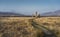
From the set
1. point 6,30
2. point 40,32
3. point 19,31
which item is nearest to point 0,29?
point 6,30

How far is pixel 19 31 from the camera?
11742 mm

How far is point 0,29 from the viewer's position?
39.8 feet

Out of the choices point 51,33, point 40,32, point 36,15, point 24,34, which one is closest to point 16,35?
point 24,34

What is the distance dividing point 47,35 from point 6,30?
7.35 ft

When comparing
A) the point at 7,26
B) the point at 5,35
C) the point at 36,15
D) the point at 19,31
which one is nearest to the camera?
the point at 5,35

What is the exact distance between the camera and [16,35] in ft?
36.3

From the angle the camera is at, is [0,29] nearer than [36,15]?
Yes

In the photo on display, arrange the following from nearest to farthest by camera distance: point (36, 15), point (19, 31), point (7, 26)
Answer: point (19, 31)
point (7, 26)
point (36, 15)

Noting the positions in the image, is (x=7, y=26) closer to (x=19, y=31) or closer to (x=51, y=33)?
(x=19, y=31)

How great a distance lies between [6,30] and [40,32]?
2001mm

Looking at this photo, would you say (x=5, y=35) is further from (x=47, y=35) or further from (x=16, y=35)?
(x=47, y=35)

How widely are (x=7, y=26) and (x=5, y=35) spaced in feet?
6.16

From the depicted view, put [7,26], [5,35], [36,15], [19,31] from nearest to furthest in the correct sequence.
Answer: [5,35], [19,31], [7,26], [36,15]

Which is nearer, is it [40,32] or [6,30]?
[40,32]
